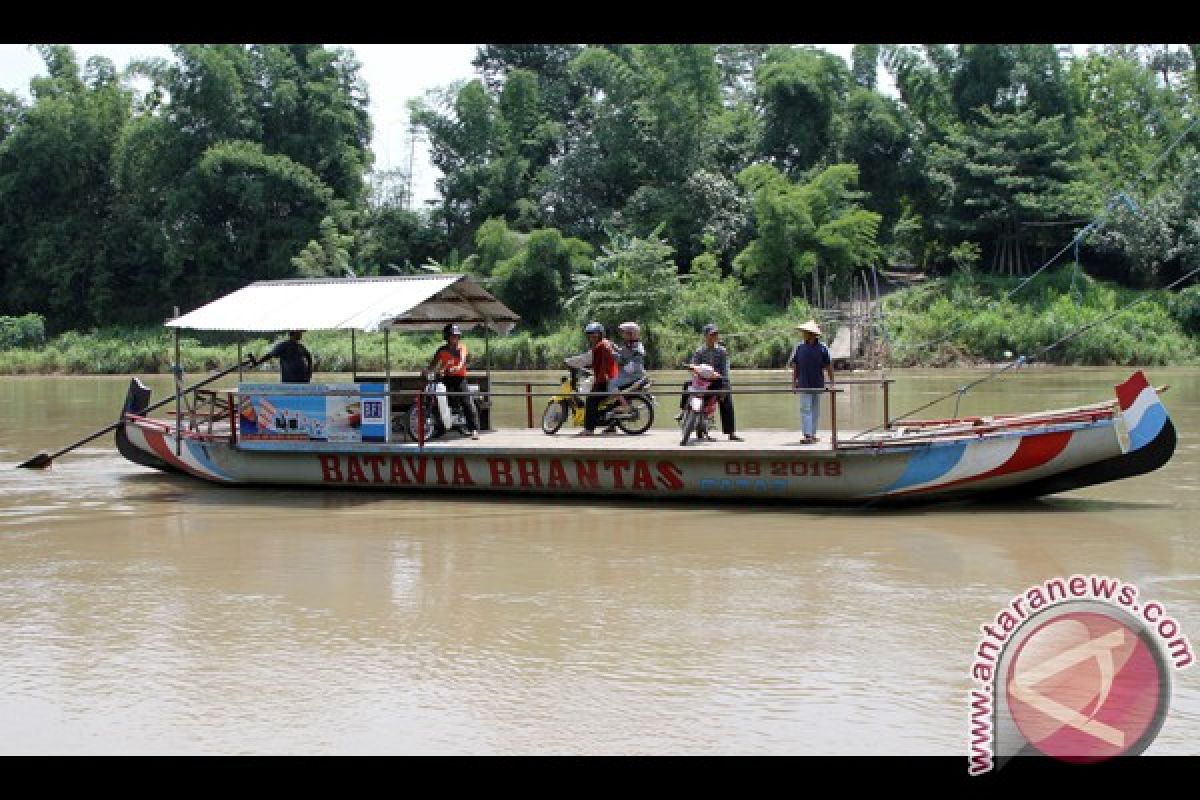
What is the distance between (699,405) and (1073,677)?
248 inches

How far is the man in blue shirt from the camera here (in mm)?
12055

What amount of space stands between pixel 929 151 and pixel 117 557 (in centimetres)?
3731

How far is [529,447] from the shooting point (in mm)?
12414

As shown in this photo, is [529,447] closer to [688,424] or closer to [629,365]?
[629,365]

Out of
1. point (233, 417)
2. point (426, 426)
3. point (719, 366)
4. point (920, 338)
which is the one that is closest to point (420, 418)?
point (426, 426)

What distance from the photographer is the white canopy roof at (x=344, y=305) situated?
12734mm

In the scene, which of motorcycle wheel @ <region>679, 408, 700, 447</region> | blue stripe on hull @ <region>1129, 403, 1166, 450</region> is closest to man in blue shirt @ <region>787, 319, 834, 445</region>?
motorcycle wheel @ <region>679, 408, 700, 447</region>

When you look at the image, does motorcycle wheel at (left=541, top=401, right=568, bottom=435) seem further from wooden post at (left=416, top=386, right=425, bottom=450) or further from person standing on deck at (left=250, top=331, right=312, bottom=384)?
person standing on deck at (left=250, top=331, right=312, bottom=384)

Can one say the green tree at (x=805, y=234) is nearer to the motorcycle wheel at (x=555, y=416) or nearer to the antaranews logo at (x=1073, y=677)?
the motorcycle wheel at (x=555, y=416)

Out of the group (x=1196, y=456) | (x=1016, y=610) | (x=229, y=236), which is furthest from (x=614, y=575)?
(x=229, y=236)

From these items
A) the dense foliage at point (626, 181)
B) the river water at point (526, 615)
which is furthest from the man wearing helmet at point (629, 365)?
the dense foliage at point (626, 181)

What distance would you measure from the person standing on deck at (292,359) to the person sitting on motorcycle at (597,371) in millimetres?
3048

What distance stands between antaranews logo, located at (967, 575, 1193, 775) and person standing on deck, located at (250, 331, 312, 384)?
910 cm

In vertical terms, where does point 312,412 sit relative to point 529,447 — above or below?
above
